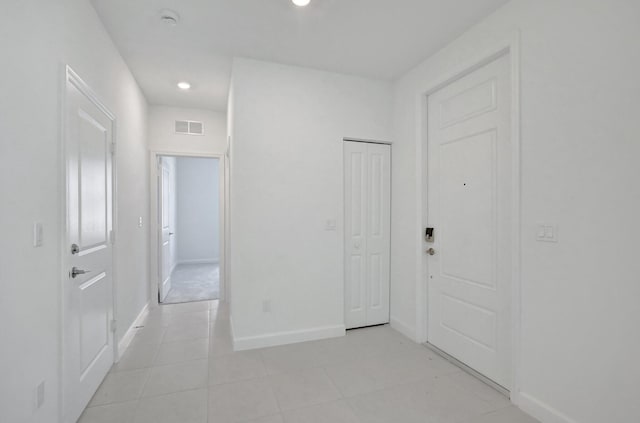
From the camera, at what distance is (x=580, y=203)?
1713mm

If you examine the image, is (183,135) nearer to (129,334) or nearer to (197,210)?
(129,334)

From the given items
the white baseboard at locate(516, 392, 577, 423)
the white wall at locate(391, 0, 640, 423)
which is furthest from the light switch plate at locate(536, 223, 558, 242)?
the white baseboard at locate(516, 392, 577, 423)

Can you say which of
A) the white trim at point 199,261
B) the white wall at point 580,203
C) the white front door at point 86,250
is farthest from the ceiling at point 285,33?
the white trim at point 199,261

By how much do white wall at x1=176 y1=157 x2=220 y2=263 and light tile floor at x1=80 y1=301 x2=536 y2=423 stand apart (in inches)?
182

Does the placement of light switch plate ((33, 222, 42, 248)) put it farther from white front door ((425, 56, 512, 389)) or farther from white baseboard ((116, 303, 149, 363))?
white front door ((425, 56, 512, 389))

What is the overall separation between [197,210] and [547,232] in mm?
7318

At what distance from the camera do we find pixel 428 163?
3006 millimetres

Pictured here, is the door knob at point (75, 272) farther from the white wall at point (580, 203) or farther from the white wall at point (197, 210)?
the white wall at point (197, 210)

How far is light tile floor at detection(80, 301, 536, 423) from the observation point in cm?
194

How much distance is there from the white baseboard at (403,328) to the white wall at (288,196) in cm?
63

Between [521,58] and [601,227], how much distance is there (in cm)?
120

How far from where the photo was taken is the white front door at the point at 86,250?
1.79m

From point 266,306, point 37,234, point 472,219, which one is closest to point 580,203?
point 472,219

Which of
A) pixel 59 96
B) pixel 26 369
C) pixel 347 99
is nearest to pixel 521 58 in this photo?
pixel 347 99
